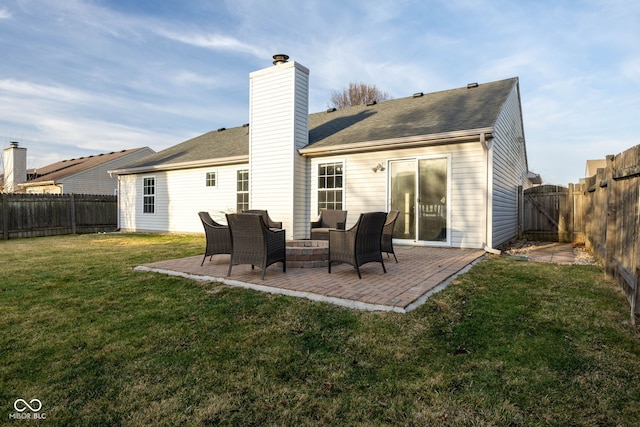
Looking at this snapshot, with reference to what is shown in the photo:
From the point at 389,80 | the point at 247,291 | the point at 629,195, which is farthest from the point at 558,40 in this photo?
the point at 389,80

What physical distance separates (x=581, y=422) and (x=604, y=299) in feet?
9.22

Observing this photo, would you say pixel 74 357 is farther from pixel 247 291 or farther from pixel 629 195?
pixel 629 195

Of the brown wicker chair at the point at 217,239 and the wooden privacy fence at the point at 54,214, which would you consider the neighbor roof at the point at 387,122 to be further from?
the brown wicker chair at the point at 217,239

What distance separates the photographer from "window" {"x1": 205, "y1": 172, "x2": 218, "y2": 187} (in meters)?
11.9

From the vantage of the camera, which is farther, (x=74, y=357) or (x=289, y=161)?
(x=289, y=161)

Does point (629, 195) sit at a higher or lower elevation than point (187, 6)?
lower

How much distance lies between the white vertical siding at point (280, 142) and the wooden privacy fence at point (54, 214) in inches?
365

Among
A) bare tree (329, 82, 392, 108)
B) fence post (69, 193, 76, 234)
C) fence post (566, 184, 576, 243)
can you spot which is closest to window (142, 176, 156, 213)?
fence post (69, 193, 76, 234)

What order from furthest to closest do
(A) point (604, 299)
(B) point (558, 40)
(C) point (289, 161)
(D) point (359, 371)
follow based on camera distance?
(B) point (558, 40), (C) point (289, 161), (A) point (604, 299), (D) point (359, 371)

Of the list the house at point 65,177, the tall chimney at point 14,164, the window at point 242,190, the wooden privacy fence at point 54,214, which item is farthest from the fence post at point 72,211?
the tall chimney at point 14,164

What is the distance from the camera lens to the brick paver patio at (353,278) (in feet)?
11.9

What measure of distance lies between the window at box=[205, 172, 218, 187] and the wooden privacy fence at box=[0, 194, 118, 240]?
6.49 m

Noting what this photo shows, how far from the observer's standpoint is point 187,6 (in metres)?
9.83

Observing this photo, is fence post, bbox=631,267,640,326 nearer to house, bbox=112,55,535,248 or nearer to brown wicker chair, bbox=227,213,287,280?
brown wicker chair, bbox=227,213,287,280
